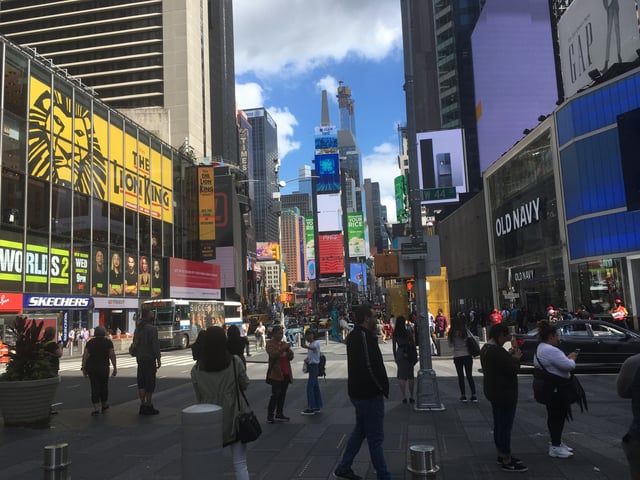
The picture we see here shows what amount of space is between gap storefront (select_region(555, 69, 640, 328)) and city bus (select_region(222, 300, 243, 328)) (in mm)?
24978

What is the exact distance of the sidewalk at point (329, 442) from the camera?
6199 millimetres

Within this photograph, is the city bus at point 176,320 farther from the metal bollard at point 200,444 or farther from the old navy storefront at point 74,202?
the metal bollard at point 200,444

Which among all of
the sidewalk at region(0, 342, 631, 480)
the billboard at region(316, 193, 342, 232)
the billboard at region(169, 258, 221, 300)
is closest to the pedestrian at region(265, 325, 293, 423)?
the sidewalk at region(0, 342, 631, 480)

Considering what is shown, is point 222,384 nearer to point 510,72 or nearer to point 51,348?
point 51,348

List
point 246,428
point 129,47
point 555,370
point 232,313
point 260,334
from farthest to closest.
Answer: point 129,47
point 232,313
point 260,334
point 555,370
point 246,428

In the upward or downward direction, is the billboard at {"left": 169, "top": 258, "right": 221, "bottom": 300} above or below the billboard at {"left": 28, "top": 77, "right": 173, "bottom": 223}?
below

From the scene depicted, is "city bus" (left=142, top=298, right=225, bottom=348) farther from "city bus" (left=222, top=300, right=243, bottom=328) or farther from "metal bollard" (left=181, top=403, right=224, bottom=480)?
"metal bollard" (left=181, top=403, right=224, bottom=480)

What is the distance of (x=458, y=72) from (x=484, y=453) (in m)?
79.4

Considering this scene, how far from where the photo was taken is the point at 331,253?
148m

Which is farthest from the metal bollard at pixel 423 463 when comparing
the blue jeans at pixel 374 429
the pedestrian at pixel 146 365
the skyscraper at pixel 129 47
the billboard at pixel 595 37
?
the skyscraper at pixel 129 47

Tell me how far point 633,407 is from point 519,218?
35554 millimetres

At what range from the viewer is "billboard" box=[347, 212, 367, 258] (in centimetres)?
16500


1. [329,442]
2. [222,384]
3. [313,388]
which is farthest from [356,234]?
[222,384]

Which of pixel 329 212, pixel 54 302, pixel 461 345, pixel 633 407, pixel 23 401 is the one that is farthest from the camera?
pixel 329 212
